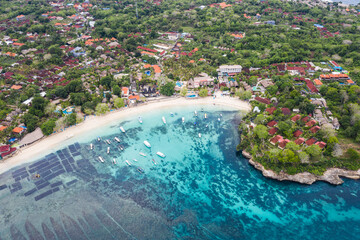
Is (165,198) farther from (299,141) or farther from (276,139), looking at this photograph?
(299,141)

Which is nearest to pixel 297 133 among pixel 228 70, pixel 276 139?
pixel 276 139

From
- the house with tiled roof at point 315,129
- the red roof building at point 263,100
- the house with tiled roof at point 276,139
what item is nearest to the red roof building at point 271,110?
the red roof building at point 263,100

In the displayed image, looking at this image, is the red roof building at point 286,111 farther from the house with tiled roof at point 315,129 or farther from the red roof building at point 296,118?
the house with tiled roof at point 315,129

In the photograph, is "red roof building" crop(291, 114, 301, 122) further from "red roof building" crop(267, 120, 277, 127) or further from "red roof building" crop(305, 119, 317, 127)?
"red roof building" crop(267, 120, 277, 127)

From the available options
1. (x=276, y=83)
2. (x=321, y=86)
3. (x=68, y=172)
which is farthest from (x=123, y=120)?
(x=321, y=86)

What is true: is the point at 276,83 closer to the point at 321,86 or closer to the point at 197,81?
the point at 321,86

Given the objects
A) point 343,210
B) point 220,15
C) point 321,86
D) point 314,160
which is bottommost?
point 343,210
